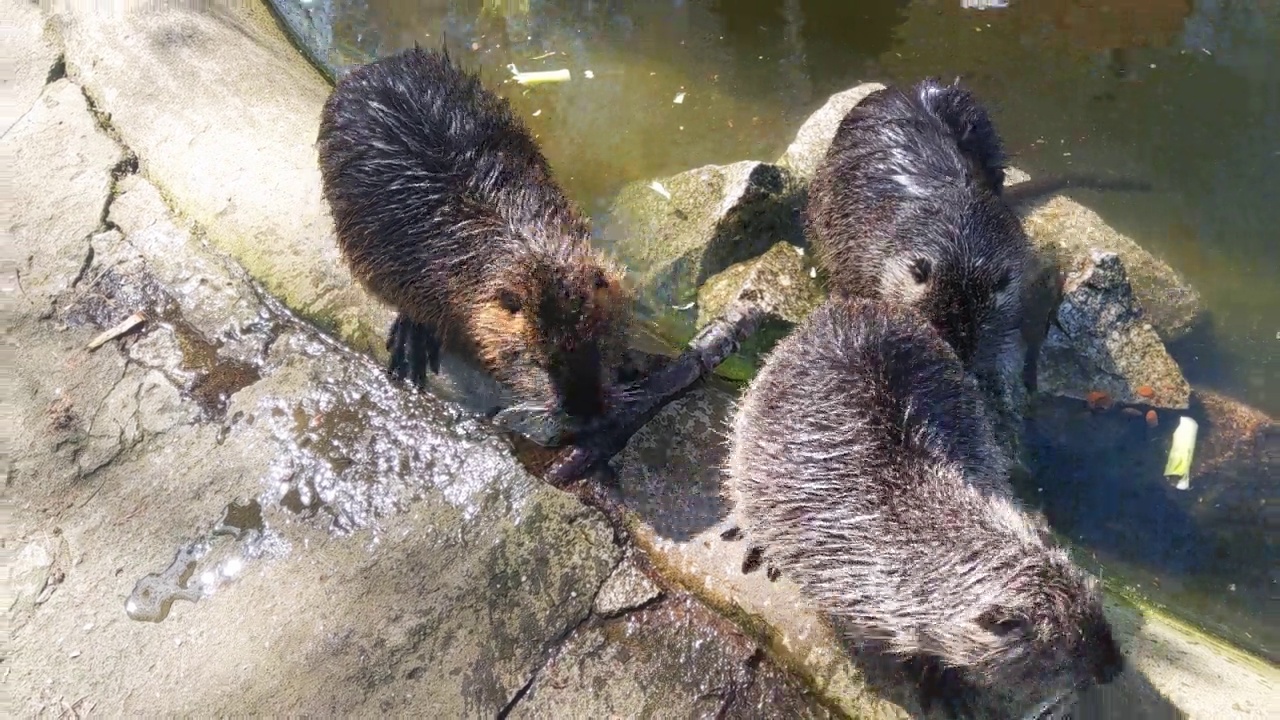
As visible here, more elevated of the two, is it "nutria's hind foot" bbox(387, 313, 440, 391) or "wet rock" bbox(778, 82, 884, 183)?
"wet rock" bbox(778, 82, 884, 183)

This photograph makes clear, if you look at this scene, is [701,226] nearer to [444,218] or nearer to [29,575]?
[444,218]

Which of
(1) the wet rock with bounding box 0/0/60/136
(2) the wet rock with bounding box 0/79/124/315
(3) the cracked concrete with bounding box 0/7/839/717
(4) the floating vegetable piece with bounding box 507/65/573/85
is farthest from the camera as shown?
(4) the floating vegetable piece with bounding box 507/65/573/85

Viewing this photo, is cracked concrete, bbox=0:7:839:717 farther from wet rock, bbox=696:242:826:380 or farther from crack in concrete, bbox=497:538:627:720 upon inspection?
wet rock, bbox=696:242:826:380

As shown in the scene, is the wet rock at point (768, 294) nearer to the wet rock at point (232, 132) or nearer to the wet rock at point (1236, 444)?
the wet rock at point (232, 132)

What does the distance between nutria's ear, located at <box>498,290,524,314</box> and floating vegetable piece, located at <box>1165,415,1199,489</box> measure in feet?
9.42

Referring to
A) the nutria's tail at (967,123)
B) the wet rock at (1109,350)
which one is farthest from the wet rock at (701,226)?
the wet rock at (1109,350)

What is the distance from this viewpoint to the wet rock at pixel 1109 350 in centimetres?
369

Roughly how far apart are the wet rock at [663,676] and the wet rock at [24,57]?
13.4 feet

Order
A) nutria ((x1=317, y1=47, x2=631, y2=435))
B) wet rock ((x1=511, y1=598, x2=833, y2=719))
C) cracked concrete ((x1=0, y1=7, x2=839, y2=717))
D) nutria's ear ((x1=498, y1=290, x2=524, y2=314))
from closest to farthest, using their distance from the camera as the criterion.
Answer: wet rock ((x1=511, y1=598, x2=833, y2=719)) → cracked concrete ((x1=0, y1=7, x2=839, y2=717)) → nutria's ear ((x1=498, y1=290, x2=524, y2=314)) → nutria ((x1=317, y1=47, x2=631, y2=435))

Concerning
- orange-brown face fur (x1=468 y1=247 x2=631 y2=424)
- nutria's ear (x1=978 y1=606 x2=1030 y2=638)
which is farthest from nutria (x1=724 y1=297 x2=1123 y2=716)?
orange-brown face fur (x1=468 y1=247 x2=631 y2=424)

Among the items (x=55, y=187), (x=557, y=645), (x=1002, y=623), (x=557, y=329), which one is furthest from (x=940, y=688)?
(x=55, y=187)

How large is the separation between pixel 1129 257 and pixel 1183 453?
1.10m

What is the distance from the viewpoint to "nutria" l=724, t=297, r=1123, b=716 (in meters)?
2.32

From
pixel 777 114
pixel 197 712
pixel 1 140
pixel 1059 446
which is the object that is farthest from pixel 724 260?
pixel 1 140
